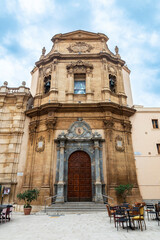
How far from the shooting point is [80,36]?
65.5 feet

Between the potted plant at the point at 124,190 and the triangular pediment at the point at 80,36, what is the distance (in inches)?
622

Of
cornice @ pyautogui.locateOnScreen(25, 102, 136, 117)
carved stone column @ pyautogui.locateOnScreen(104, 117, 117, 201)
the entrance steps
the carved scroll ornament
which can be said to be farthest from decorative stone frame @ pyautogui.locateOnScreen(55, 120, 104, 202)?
the carved scroll ornament

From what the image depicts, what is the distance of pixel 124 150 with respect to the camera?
14.9 m

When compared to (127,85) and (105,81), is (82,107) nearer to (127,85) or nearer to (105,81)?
(105,81)

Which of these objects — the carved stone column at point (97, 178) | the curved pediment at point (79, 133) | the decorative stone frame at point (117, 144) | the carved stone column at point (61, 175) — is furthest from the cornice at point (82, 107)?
the carved stone column at point (97, 178)

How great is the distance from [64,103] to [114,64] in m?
7.84

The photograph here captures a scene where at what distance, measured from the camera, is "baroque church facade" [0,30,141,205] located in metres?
13.5

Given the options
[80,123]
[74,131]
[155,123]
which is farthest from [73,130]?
[155,123]

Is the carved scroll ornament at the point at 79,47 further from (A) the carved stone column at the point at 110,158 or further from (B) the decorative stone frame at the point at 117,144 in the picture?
(B) the decorative stone frame at the point at 117,144

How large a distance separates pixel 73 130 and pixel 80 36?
11718 mm

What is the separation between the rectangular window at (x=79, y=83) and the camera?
17123mm

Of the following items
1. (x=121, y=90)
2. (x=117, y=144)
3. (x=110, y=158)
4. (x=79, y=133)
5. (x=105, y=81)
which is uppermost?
(x=105, y=81)

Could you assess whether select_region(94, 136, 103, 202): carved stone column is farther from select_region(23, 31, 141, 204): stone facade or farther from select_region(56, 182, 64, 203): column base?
select_region(56, 182, 64, 203): column base

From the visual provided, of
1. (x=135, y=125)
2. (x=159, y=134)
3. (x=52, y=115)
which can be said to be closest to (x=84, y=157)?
(x=52, y=115)
